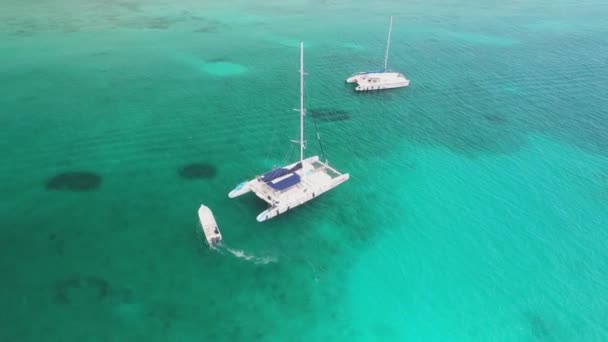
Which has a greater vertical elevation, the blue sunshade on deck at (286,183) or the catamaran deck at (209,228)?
the blue sunshade on deck at (286,183)

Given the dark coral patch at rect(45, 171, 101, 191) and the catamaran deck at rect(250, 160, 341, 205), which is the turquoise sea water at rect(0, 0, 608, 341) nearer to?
the dark coral patch at rect(45, 171, 101, 191)

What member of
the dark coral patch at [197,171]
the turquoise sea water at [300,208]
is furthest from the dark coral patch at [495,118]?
the dark coral patch at [197,171]

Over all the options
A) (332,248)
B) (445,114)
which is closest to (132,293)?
(332,248)

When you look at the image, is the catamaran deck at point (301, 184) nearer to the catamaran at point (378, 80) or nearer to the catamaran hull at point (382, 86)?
the catamaran hull at point (382, 86)

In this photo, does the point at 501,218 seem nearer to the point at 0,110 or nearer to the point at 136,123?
the point at 136,123

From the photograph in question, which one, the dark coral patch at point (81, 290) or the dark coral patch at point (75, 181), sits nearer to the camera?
the dark coral patch at point (81, 290)

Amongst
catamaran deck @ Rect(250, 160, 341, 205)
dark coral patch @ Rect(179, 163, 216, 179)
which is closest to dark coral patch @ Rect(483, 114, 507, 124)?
catamaran deck @ Rect(250, 160, 341, 205)
